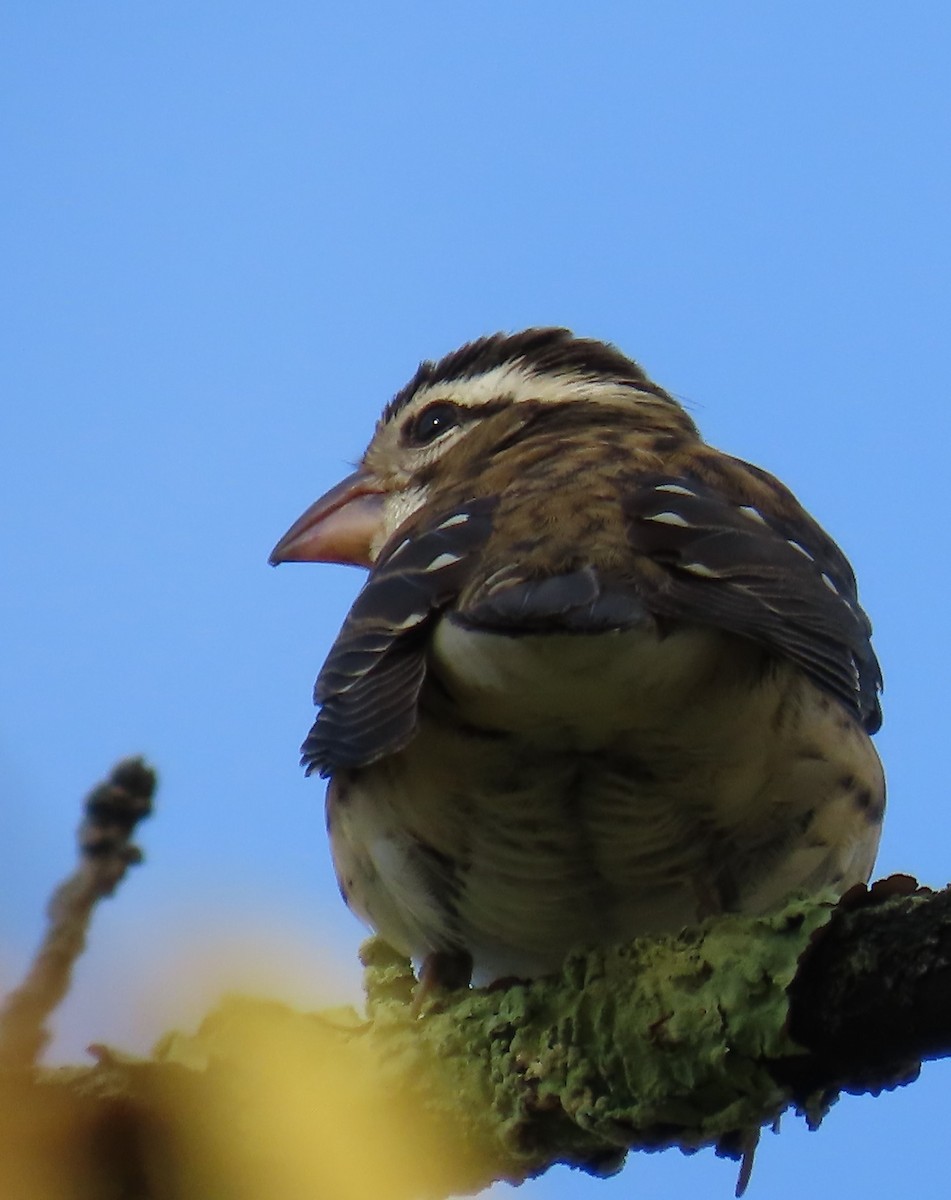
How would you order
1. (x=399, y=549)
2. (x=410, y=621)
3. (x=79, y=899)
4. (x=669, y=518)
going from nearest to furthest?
(x=79, y=899), (x=410, y=621), (x=669, y=518), (x=399, y=549)

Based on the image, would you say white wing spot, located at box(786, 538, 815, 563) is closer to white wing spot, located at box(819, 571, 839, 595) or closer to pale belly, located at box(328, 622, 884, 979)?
white wing spot, located at box(819, 571, 839, 595)

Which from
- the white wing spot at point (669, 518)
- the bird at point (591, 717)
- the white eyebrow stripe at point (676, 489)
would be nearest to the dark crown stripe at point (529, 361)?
the bird at point (591, 717)

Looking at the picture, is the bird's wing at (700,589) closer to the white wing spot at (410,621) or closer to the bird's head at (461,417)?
the white wing spot at (410,621)

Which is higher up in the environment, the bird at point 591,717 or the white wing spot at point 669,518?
the white wing spot at point 669,518

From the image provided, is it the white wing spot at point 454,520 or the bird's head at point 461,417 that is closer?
the white wing spot at point 454,520

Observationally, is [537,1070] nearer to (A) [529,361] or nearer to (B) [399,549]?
(B) [399,549]

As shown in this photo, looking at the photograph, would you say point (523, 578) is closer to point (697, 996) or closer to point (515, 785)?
point (515, 785)

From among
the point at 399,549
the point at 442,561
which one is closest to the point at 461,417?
the point at 399,549
